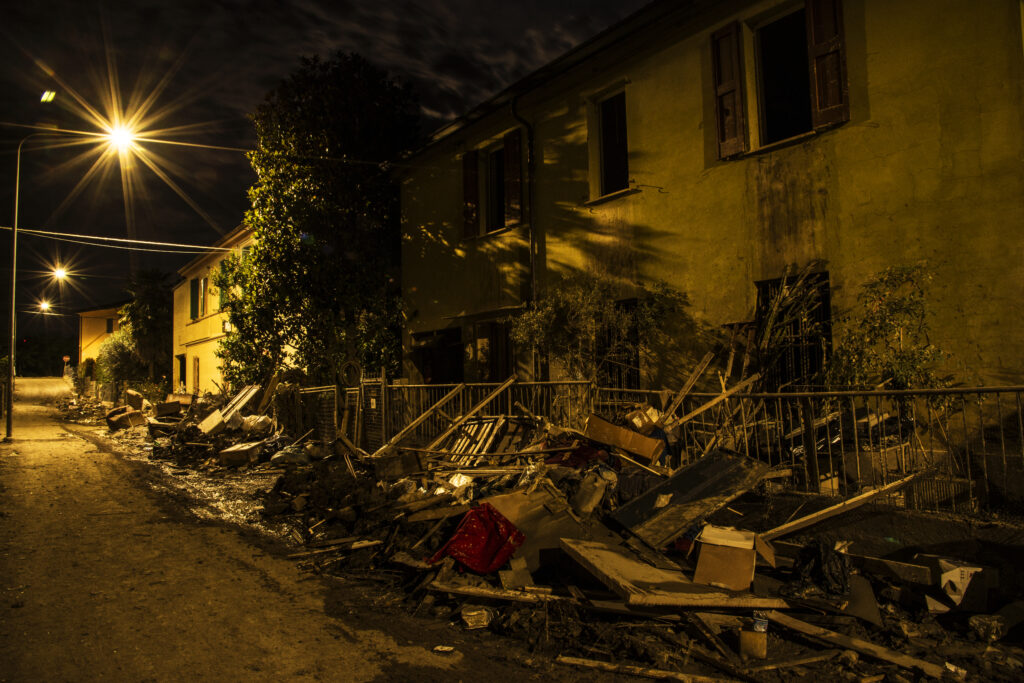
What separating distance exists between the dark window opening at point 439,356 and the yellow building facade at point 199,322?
37.4 ft

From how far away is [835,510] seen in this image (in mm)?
4773

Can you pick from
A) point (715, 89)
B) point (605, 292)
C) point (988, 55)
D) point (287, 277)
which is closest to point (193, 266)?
point (287, 277)

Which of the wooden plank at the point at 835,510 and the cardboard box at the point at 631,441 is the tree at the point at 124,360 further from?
the wooden plank at the point at 835,510

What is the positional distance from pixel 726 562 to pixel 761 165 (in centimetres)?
555

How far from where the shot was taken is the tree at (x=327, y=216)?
→ 14.4 metres

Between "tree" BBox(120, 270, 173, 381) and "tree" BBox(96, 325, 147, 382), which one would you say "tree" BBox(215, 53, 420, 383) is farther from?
"tree" BBox(96, 325, 147, 382)

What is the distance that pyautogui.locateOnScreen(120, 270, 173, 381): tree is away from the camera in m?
32.2

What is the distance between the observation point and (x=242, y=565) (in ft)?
18.3

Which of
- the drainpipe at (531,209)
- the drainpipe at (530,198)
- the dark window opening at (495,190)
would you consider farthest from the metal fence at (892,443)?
the dark window opening at (495,190)

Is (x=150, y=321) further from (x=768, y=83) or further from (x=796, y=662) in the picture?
(x=796, y=662)

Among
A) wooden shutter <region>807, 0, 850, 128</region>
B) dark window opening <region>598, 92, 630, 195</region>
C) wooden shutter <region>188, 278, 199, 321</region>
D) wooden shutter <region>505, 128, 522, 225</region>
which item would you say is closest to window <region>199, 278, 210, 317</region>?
wooden shutter <region>188, 278, 199, 321</region>

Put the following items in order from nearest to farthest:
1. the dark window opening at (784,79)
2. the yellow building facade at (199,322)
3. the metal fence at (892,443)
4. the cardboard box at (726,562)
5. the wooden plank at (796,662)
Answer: the wooden plank at (796,662)
the cardboard box at (726,562)
the metal fence at (892,443)
the dark window opening at (784,79)
the yellow building facade at (199,322)

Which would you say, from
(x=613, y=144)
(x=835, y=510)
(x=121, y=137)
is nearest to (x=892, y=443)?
(x=835, y=510)

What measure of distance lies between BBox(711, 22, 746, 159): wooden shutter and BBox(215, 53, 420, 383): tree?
27.7 ft
